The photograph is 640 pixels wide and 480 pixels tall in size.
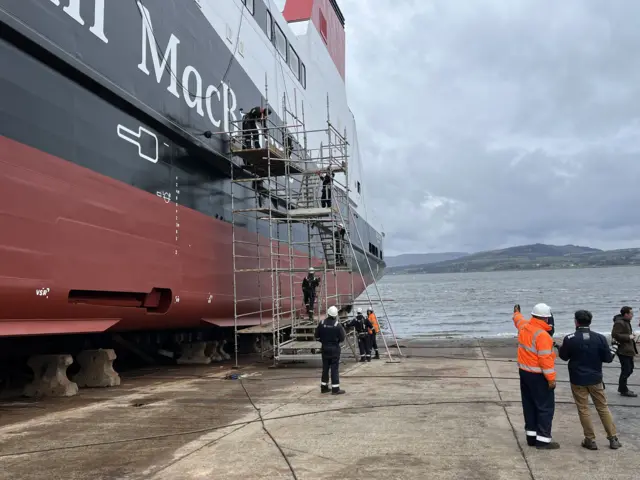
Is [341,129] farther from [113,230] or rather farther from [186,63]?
[113,230]

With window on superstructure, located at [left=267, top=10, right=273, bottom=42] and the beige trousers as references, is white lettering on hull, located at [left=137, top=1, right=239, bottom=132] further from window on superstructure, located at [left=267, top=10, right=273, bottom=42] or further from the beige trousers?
the beige trousers

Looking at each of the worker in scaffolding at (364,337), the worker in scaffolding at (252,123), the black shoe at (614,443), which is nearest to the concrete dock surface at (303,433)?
the black shoe at (614,443)

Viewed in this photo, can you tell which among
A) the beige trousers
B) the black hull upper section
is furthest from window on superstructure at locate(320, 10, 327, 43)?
the beige trousers

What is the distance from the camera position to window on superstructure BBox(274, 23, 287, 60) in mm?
13969

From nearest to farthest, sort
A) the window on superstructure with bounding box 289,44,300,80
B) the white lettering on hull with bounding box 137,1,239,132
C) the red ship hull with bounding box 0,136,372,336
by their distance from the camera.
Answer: the red ship hull with bounding box 0,136,372,336 < the white lettering on hull with bounding box 137,1,239,132 < the window on superstructure with bounding box 289,44,300,80

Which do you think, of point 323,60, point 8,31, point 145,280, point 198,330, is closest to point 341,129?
point 323,60

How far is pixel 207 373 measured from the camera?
33.8 ft

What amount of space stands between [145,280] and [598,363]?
5.87 metres

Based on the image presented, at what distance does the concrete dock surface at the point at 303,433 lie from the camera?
4363 millimetres

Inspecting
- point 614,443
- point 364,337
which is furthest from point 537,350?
point 364,337

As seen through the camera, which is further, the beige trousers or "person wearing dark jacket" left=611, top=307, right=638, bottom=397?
"person wearing dark jacket" left=611, top=307, right=638, bottom=397

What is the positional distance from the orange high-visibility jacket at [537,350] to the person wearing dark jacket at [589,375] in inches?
9.2

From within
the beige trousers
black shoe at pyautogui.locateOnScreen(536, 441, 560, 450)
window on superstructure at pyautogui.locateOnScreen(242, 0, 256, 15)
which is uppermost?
window on superstructure at pyautogui.locateOnScreen(242, 0, 256, 15)

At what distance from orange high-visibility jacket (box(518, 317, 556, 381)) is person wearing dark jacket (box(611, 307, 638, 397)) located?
318cm
